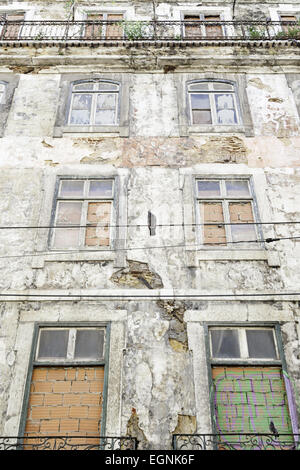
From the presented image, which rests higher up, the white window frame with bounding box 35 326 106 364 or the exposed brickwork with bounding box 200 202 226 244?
the exposed brickwork with bounding box 200 202 226 244

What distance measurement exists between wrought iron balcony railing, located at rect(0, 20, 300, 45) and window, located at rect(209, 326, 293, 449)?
7.41m

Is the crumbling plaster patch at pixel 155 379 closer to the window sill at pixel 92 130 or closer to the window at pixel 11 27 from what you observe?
the window sill at pixel 92 130

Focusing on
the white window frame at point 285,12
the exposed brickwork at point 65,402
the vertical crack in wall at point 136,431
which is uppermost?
the white window frame at point 285,12

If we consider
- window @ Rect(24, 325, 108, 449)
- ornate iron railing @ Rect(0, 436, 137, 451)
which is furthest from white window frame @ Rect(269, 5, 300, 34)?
ornate iron railing @ Rect(0, 436, 137, 451)

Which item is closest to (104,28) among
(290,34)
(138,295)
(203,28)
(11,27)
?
(11,27)

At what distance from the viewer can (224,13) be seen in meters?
11.8

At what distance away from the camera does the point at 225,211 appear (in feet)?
25.7

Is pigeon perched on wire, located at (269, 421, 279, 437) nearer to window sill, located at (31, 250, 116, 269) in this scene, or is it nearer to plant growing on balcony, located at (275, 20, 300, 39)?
window sill, located at (31, 250, 116, 269)

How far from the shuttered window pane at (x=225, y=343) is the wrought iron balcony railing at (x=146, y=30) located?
730 centimetres

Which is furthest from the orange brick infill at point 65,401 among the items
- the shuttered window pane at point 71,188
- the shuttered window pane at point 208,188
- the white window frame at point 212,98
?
the white window frame at point 212,98

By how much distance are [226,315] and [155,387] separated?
1.54m

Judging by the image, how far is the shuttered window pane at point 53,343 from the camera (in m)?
6.41

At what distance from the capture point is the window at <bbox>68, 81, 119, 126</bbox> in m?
9.14

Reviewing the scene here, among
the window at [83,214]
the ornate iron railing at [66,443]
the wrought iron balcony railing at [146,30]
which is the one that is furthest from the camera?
the wrought iron balcony railing at [146,30]
